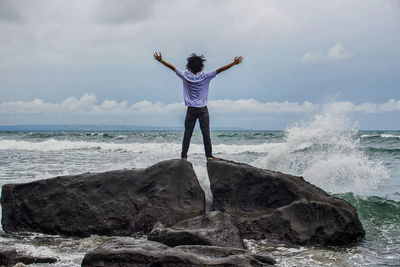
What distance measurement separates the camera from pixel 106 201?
6453 mm

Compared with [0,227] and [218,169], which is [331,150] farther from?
[0,227]

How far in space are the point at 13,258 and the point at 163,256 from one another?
1697 mm

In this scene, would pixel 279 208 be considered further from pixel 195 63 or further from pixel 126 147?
pixel 126 147

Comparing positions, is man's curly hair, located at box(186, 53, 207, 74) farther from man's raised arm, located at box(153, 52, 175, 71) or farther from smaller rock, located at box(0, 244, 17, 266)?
smaller rock, located at box(0, 244, 17, 266)

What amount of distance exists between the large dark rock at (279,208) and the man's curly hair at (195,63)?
5.01ft

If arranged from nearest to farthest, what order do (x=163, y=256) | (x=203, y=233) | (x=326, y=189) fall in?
(x=163, y=256), (x=203, y=233), (x=326, y=189)

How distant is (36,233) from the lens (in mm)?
6484

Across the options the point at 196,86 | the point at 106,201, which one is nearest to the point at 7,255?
the point at 106,201

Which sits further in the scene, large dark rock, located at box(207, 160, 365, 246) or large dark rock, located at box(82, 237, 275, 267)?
large dark rock, located at box(207, 160, 365, 246)

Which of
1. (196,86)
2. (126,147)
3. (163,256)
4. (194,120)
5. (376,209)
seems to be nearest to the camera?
(163,256)

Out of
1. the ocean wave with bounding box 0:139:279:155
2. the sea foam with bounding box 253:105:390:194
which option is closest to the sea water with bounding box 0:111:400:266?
the sea foam with bounding box 253:105:390:194

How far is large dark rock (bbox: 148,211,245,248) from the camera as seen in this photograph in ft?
16.5

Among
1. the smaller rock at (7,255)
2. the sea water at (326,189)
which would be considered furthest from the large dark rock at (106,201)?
the smaller rock at (7,255)

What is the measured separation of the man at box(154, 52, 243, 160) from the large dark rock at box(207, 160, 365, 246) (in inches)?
23.2
